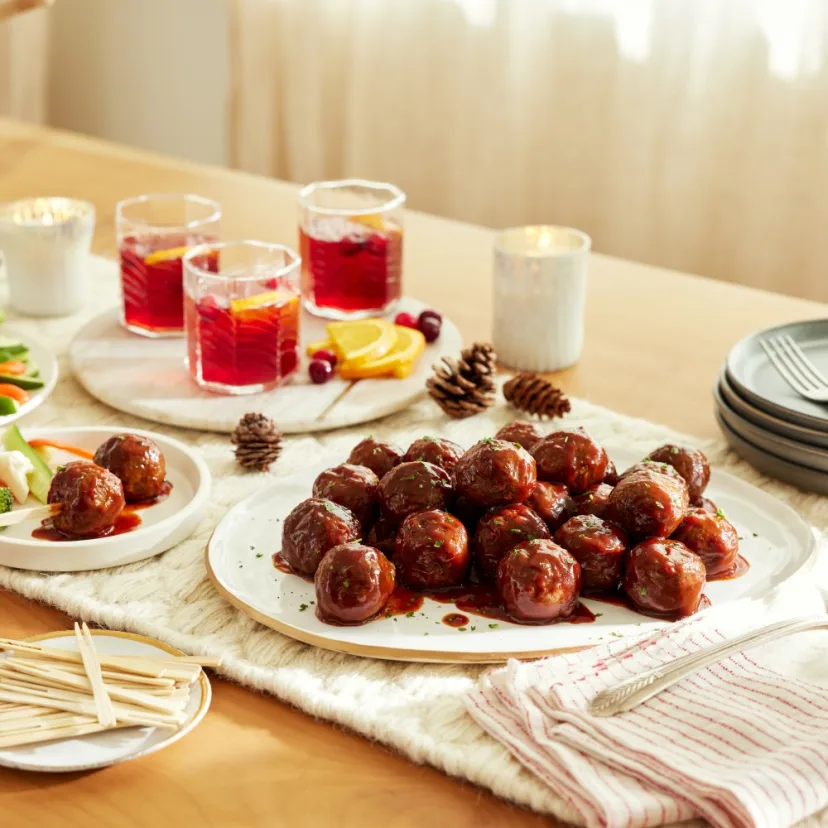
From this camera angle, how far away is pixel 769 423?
147 cm

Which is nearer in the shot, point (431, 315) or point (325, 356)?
point (325, 356)

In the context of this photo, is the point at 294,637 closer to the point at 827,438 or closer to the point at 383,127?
the point at 827,438

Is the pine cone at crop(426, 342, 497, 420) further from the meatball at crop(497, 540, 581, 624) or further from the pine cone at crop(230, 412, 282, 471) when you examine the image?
the meatball at crop(497, 540, 581, 624)

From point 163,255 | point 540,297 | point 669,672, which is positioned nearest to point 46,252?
point 163,255

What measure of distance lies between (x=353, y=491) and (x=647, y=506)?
292mm

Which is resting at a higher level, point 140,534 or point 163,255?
point 163,255

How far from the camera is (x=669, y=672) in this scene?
1.03 metres

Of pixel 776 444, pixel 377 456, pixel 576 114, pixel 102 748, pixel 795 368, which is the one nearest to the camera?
pixel 102 748

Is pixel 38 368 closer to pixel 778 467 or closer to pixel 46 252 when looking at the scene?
pixel 46 252

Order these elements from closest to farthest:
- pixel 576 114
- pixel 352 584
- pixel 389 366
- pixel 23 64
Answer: pixel 352 584
pixel 389 366
pixel 576 114
pixel 23 64

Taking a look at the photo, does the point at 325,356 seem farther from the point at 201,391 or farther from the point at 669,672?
the point at 669,672

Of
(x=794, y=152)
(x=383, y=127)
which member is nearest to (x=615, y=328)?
(x=794, y=152)

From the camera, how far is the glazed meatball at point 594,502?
1233mm

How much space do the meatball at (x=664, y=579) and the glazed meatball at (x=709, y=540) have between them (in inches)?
2.0
